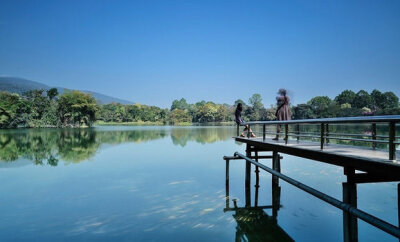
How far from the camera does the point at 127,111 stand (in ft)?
355

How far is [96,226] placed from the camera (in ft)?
27.6

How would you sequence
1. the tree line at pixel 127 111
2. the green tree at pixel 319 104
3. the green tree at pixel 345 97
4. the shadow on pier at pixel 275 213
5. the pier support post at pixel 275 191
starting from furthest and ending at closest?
the green tree at pixel 345 97
the green tree at pixel 319 104
the tree line at pixel 127 111
the pier support post at pixel 275 191
the shadow on pier at pixel 275 213

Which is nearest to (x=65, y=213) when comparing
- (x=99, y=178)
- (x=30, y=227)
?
(x=30, y=227)

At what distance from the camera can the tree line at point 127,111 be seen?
66.2 m

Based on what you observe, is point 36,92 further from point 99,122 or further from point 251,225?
point 251,225

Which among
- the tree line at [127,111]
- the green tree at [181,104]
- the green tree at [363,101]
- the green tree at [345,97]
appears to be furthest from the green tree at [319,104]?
the green tree at [181,104]

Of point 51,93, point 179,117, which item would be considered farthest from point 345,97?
point 51,93

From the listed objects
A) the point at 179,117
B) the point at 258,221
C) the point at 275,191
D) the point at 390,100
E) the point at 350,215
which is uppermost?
the point at 390,100

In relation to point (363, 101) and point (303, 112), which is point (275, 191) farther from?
point (363, 101)

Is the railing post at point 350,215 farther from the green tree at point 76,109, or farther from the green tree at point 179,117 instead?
the green tree at point 179,117

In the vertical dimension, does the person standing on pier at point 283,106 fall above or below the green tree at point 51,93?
below

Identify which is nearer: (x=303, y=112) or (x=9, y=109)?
(x=9, y=109)

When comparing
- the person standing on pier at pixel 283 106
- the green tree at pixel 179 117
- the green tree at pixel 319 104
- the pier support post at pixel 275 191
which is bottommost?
the pier support post at pixel 275 191

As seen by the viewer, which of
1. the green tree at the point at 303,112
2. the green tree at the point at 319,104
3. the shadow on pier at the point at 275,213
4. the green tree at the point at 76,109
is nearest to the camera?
the shadow on pier at the point at 275,213
